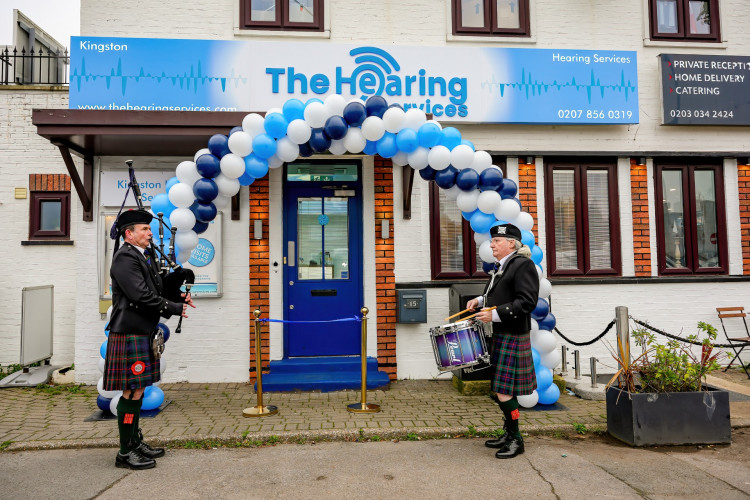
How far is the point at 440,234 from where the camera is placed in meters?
7.55

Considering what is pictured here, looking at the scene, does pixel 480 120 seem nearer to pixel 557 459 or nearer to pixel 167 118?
pixel 167 118

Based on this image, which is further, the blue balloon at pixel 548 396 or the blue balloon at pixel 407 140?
the blue balloon at pixel 548 396

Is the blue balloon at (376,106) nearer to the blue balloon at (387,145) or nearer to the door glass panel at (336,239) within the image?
the blue balloon at (387,145)

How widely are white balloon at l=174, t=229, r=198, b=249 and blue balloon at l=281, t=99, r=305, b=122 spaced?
1592mm

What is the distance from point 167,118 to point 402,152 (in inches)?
110

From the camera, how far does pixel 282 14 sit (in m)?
7.50

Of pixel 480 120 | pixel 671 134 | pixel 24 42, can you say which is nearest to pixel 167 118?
pixel 480 120

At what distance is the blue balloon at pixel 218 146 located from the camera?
5.53 m

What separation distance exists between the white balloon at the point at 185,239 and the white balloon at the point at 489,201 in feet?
10.2

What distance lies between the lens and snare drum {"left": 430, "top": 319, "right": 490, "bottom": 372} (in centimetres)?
468

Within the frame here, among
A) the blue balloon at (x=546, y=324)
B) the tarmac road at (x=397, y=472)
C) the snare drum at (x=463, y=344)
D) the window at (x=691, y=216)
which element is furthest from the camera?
the window at (x=691, y=216)

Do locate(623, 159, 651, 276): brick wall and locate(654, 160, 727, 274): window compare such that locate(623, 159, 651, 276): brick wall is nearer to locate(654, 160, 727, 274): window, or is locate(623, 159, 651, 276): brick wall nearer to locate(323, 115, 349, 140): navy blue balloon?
locate(654, 160, 727, 274): window

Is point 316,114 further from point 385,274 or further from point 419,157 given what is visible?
point 385,274

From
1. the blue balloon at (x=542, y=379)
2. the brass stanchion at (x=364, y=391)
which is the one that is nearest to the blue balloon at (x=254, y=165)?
the brass stanchion at (x=364, y=391)
